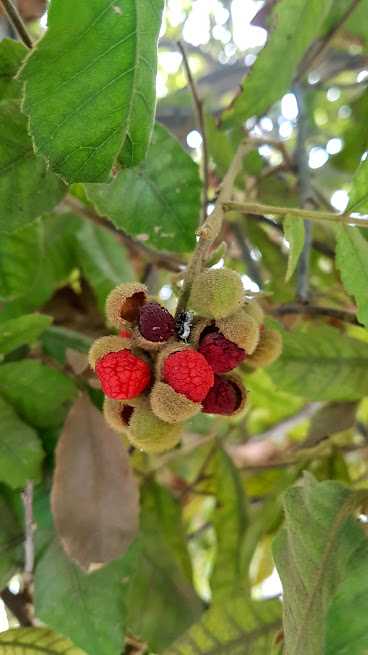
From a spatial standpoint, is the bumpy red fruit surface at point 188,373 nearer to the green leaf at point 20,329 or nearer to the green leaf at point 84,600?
the green leaf at point 20,329

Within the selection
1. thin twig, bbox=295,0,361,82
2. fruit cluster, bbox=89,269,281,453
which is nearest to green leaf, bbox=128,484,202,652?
fruit cluster, bbox=89,269,281,453

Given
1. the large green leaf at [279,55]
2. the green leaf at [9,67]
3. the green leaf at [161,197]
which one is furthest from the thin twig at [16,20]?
the large green leaf at [279,55]

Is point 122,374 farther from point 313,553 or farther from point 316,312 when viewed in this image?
point 316,312

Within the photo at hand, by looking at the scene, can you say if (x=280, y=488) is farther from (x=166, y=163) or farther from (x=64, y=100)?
(x=64, y=100)

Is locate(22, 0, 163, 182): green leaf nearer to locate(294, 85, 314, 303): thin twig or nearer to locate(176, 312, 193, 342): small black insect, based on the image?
locate(176, 312, 193, 342): small black insect

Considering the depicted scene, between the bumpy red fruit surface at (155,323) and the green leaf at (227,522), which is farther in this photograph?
the green leaf at (227,522)

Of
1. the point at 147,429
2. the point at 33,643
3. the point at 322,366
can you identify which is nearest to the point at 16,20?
the point at 147,429

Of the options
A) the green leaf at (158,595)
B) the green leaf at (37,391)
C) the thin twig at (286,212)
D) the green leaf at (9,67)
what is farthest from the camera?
the green leaf at (158,595)

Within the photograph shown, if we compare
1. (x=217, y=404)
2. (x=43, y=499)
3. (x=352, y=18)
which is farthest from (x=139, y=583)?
(x=352, y=18)
